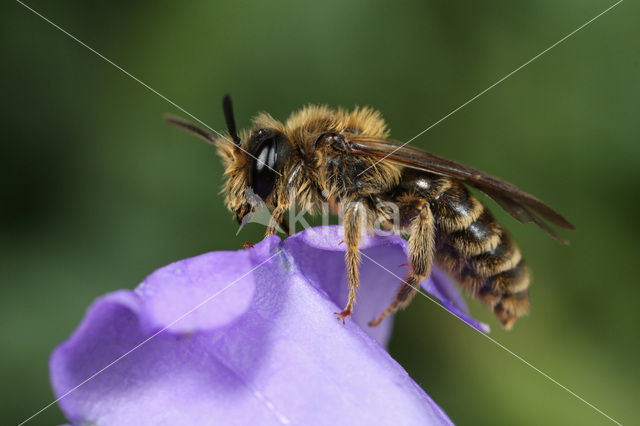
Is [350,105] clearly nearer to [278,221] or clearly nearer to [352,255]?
[278,221]

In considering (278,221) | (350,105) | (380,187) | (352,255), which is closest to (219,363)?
(352,255)

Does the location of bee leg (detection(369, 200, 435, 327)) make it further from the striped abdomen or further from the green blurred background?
the green blurred background

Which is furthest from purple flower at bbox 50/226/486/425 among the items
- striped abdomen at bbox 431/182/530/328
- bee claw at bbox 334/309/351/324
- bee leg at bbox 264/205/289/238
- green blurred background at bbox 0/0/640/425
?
green blurred background at bbox 0/0/640/425

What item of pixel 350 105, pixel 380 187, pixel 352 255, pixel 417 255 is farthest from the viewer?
pixel 350 105

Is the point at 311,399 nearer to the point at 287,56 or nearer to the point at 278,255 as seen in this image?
the point at 278,255

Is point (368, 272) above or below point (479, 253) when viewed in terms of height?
below

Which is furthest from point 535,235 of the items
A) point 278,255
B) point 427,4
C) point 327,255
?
point 278,255

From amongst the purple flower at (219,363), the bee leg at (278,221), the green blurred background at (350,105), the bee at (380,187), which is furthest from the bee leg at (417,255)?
the green blurred background at (350,105)

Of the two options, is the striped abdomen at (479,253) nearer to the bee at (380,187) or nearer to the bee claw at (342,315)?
the bee at (380,187)
